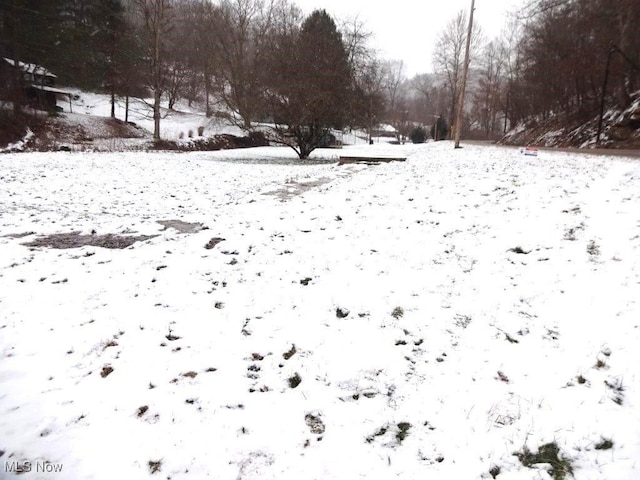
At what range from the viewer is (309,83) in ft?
67.5

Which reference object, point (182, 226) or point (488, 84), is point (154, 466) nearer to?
point (182, 226)

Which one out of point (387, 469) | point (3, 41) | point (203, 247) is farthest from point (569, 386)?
point (3, 41)

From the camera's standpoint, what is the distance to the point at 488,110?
151ft

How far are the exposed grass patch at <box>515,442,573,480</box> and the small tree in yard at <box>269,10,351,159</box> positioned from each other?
2025 cm

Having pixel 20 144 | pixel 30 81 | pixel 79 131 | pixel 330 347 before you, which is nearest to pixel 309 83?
pixel 20 144

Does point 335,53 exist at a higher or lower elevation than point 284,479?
higher

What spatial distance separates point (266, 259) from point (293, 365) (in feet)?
6.98

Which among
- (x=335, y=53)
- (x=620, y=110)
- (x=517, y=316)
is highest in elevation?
(x=335, y=53)

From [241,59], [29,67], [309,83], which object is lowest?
[309,83]

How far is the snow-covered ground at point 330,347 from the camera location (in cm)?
230

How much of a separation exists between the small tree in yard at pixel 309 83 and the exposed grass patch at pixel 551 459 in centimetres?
2025

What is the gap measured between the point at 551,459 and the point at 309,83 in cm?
2102

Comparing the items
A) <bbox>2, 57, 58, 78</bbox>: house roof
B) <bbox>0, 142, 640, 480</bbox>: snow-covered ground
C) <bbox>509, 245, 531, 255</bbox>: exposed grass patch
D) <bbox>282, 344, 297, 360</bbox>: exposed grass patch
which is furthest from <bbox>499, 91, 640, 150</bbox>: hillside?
<bbox>2, 57, 58, 78</bbox>: house roof

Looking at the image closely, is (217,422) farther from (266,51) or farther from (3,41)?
(3,41)
